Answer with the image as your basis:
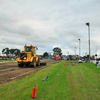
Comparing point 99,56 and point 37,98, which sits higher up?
point 99,56

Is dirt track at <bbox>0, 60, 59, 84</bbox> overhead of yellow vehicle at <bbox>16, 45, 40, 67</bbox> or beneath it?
beneath

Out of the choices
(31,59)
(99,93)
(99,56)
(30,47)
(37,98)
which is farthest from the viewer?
(99,56)

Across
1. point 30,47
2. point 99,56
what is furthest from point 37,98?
point 99,56

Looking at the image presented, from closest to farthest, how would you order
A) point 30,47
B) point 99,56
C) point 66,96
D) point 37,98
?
point 37,98 < point 66,96 < point 30,47 < point 99,56

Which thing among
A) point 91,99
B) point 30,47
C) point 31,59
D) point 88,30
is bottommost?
point 91,99

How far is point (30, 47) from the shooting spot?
20.6 metres

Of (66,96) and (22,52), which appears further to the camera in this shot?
(22,52)

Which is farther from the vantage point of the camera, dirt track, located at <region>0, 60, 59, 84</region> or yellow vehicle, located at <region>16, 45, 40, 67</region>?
yellow vehicle, located at <region>16, 45, 40, 67</region>

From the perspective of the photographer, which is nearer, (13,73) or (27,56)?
(13,73)

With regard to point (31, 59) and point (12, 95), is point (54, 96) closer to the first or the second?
point (12, 95)

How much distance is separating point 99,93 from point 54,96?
2.33 m

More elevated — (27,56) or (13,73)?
(27,56)

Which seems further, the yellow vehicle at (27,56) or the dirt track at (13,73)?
the yellow vehicle at (27,56)

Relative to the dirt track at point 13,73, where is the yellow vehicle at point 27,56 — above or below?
above
